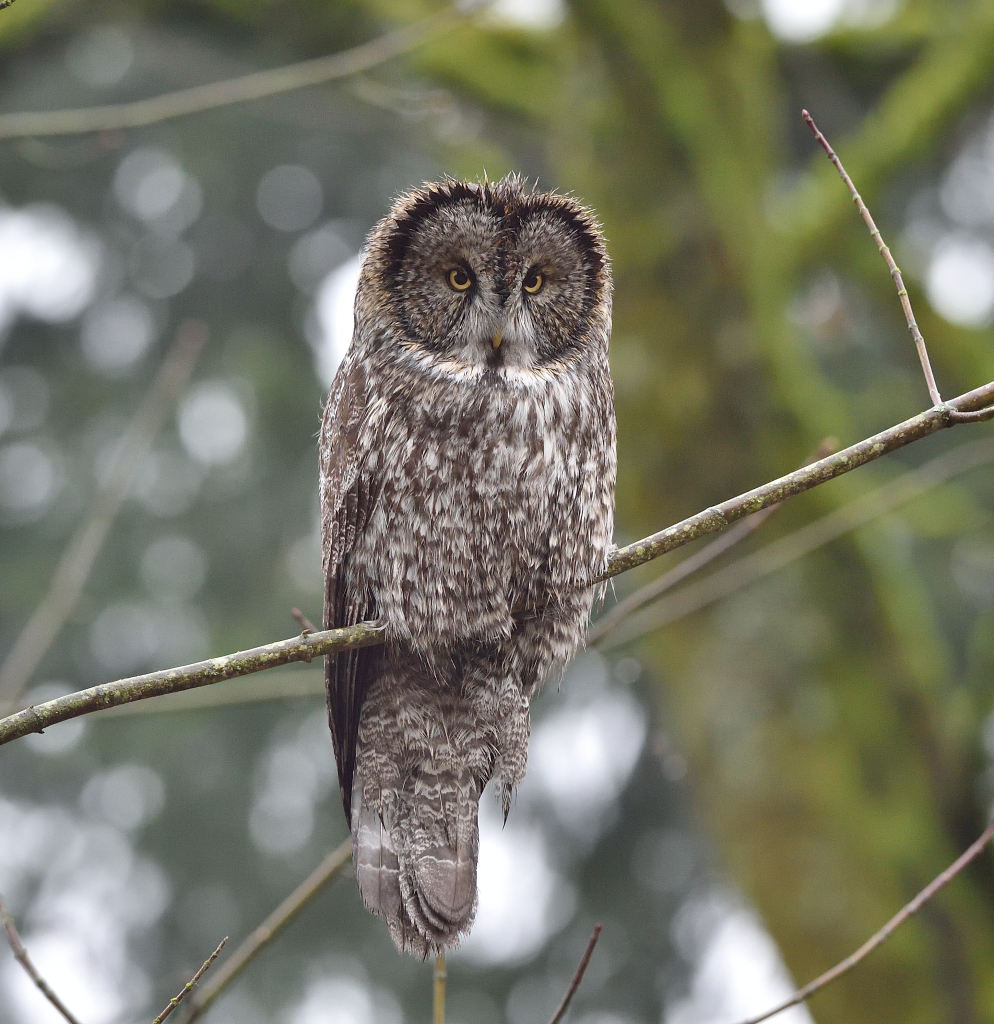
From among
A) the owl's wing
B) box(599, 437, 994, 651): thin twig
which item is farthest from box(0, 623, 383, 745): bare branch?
box(599, 437, 994, 651): thin twig

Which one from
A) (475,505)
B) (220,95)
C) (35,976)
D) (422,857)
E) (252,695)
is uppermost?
(220,95)

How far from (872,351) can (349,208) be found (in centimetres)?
394

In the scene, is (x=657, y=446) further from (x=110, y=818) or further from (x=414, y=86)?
(x=110, y=818)

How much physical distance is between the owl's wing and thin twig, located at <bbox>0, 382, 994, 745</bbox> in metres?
0.63

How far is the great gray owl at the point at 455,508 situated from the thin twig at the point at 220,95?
0.64 m

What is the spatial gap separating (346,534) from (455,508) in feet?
1.03

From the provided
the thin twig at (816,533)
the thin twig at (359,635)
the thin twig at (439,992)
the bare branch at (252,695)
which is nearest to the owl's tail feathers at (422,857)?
the thin twig at (439,992)

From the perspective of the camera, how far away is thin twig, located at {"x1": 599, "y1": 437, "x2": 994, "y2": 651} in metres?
3.83

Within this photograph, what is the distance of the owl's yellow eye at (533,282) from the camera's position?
3.01 m

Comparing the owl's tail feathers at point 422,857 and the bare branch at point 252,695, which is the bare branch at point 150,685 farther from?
the bare branch at point 252,695

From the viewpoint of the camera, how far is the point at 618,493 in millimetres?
5117

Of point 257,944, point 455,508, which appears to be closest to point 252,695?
point 455,508

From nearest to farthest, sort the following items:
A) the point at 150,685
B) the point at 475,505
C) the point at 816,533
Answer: the point at 150,685 < the point at 475,505 < the point at 816,533

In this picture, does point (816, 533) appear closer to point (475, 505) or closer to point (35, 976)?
point (475, 505)
